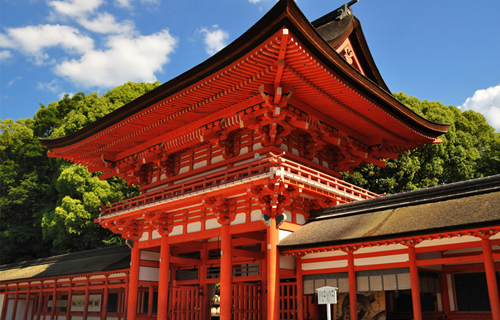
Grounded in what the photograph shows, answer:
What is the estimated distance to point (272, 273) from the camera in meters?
12.8

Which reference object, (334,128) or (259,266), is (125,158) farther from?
(334,128)

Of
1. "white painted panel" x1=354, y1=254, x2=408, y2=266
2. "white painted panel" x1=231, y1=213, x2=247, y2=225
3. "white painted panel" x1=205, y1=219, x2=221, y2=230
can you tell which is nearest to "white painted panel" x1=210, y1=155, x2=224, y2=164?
"white painted panel" x1=205, y1=219, x2=221, y2=230

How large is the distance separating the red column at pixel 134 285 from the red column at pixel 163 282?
1.81m

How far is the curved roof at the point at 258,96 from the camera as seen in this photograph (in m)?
11.4

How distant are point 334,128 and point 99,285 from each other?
589 inches

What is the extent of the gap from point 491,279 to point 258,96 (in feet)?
27.1

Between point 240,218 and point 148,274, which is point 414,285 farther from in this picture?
point 148,274

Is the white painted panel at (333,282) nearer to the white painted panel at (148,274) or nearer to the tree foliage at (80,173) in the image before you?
the white painted panel at (148,274)

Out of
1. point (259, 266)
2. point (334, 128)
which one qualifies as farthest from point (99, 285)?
point (334, 128)

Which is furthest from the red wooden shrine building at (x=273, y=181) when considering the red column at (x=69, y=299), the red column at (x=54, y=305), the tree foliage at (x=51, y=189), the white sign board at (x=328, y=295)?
the tree foliage at (x=51, y=189)

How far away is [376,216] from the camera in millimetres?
12828

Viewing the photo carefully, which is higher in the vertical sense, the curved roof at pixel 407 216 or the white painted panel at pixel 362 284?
the curved roof at pixel 407 216

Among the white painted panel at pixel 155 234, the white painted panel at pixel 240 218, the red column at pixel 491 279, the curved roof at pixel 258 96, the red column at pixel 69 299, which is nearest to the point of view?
the red column at pixel 491 279

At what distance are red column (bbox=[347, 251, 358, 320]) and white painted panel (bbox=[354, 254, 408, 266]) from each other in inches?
8.4
